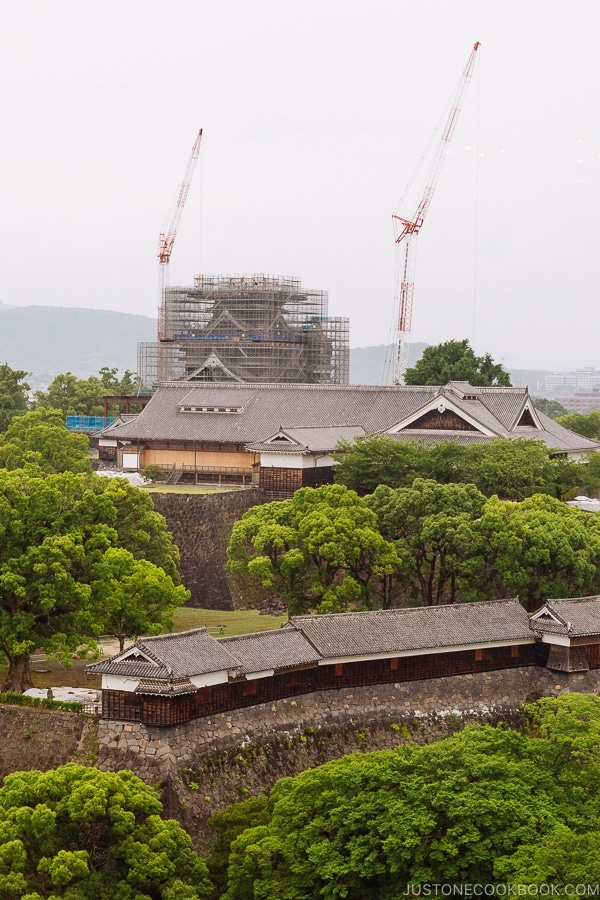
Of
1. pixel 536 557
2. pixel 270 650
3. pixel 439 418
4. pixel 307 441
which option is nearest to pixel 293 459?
pixel 307 441

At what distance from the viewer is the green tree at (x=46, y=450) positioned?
40.9 m

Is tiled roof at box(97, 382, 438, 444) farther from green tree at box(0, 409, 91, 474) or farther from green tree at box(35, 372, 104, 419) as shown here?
green tree at box(35, 372, 104, 419)

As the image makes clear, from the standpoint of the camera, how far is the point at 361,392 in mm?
49219

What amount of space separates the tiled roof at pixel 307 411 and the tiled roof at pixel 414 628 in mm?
16906

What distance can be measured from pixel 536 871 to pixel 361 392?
31.1m

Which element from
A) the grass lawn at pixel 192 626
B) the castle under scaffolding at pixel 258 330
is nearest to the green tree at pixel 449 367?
the castle under scaffolding at pixel 258 330

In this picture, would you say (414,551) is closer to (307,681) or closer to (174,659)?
(307,681)

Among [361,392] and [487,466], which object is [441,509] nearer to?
[487,466]

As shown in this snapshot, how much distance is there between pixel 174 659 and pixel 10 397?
42390mm

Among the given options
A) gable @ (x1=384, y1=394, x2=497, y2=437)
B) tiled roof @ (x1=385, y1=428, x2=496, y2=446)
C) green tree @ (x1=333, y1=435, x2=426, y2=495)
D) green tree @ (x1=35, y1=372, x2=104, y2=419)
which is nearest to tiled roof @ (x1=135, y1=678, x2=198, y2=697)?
green tree @ (x1=333, y1=435, x2=426, y2=495)

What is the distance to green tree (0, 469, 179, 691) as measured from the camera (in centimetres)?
2688

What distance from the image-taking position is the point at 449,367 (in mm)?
60438

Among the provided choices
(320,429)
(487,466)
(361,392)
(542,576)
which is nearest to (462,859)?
(542,576)

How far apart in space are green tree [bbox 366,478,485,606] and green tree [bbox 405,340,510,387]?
25414 mm
